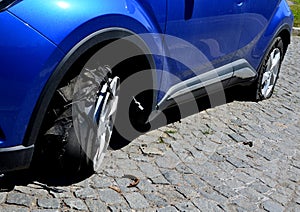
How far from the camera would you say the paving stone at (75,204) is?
2668 mm

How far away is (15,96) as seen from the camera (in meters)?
2.24

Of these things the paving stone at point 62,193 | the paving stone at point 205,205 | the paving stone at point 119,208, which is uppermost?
the paving stone at point 62,193

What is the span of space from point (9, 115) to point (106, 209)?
2.77ft

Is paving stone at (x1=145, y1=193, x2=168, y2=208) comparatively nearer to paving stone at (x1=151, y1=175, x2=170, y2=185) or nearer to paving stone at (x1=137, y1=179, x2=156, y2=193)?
paving stone at (x1=137, y1=179, x2=156, y2=193)

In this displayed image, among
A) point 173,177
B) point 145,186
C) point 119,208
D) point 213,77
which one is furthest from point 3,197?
point 213,77

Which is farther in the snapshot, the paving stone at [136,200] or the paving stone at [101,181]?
the paving stone at [101,181]

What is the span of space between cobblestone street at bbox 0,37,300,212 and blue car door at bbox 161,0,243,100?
578 millimetres

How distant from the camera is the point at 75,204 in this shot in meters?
2.69

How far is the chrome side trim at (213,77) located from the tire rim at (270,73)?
369 millimetres

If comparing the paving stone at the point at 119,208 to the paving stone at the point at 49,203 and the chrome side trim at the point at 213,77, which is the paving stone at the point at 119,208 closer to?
the paving stone at the point at 49,203

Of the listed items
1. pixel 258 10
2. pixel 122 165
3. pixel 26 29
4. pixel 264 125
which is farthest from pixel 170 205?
pixel 258 10

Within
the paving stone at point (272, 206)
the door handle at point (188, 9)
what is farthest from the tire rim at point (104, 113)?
the paving stone at point (272, 206)

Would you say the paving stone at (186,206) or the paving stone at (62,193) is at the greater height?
the paving stone at (62,193)

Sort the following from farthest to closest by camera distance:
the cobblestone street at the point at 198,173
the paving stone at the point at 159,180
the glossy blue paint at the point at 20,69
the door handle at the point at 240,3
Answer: the door handle at the point at 240,3 → the paving stone at the point at 159,180 → the cobblestone street at the point at 198,173 → the glossy blue paint at the point at 20,69
